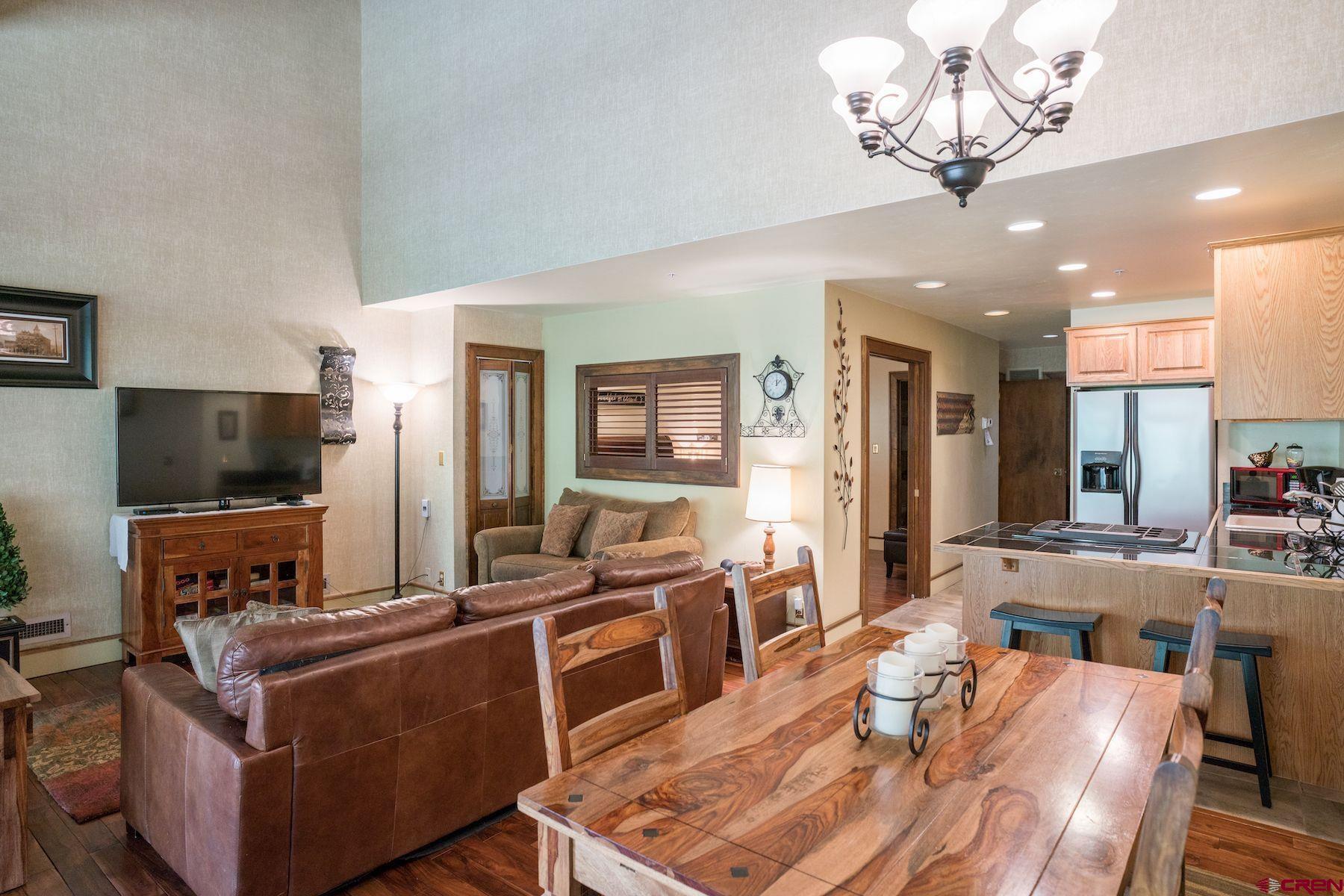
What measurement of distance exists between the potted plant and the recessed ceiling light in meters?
5.74

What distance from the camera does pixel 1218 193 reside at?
2.96 metres

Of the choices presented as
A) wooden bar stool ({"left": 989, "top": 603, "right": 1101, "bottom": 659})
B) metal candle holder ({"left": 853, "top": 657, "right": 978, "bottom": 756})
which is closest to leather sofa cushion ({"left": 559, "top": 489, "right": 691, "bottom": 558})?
wooden bar stool ({"left": 989, "top": 603, "right": 1101, "bottom": 659})

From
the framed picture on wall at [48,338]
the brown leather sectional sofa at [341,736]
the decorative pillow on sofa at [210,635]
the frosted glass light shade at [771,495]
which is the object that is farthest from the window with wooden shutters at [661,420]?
the decorative pillow on sofa at [210,635]

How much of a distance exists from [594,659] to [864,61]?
5.53 ft

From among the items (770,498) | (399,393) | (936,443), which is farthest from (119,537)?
(936,443)

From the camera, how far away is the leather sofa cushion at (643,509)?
5.37 meters

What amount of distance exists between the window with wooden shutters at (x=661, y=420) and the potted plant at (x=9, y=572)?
3.56m

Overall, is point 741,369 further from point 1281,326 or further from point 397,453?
point 1281,326

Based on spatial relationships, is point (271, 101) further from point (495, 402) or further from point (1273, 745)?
point (1273, 745)

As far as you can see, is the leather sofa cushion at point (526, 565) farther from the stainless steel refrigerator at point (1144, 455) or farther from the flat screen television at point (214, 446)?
the stainless steel refrigerator at point (1144, 455)

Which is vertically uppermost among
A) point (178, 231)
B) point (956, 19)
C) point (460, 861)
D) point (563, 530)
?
point (178, 231)

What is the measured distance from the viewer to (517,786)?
8.82ft

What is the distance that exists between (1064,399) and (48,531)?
8527 mm

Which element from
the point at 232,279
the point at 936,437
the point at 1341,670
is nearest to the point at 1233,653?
the point at 1341,670
